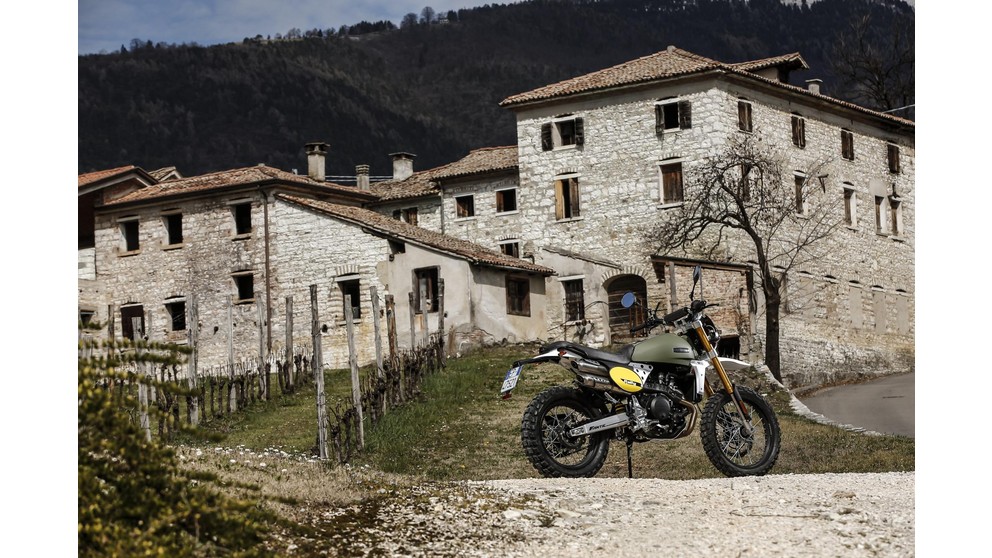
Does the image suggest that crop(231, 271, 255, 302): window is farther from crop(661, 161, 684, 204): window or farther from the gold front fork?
the gold front fork

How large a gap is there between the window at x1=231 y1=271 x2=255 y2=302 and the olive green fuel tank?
59.0ft

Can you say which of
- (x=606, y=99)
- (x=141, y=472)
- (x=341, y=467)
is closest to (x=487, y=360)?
(x=606, y=99)

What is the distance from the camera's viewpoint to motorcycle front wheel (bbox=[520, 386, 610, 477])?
788 centimetres

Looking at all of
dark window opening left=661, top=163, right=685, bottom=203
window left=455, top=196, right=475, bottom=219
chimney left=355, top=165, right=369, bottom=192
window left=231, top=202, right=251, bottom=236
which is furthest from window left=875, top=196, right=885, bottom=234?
chimney left=355, top=165, right=369, bottom=192

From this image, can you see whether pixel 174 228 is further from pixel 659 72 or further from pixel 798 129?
pixel 798 129

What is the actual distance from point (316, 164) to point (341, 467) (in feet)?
79.3

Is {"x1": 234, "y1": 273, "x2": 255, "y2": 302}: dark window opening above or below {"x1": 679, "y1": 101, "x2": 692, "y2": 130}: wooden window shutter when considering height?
below

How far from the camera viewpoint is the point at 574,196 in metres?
28.0

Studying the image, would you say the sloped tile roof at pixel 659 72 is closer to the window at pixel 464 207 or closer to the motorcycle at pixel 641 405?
the window at pixel 464 207

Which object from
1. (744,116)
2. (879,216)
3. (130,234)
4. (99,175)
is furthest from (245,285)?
(879,216)

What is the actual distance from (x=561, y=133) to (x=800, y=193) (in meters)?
5.25
